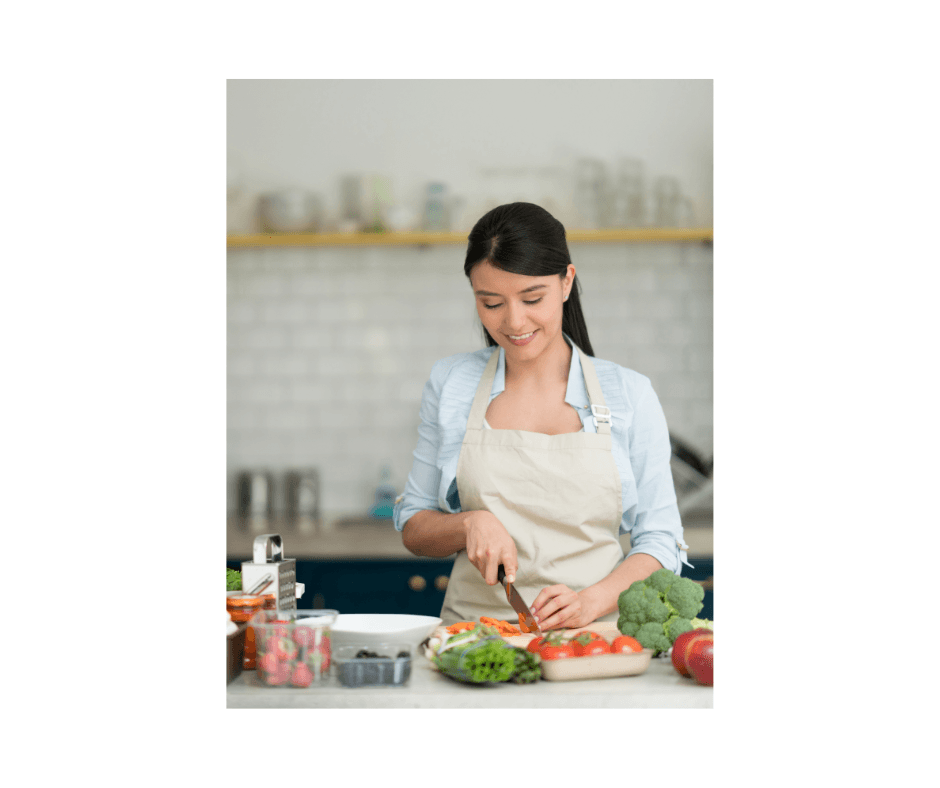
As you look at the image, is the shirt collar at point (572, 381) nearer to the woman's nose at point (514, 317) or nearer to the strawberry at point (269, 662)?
the woman's nose at point (514, 317)

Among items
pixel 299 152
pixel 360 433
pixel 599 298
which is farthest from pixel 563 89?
pixel 360 433

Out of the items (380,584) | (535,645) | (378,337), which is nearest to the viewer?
(535,645)

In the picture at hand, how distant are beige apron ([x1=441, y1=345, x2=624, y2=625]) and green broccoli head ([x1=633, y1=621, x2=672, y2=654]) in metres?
0.47

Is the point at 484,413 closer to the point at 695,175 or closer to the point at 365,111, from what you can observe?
the point at 365,111

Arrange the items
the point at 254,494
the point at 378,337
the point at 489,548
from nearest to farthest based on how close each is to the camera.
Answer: the point at 489,548, the point at 254,494, the point at 378,337

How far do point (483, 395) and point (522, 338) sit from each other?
0.61 feet

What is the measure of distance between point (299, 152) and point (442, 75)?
3.23ft

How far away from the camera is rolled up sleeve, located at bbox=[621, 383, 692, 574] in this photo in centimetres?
197

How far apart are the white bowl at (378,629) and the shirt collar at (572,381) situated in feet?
2.20

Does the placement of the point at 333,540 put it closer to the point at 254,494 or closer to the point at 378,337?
the point at 254,494

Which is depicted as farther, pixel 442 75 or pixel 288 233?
pixel 288 233

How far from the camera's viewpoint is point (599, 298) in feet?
10.7

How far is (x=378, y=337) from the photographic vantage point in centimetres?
332

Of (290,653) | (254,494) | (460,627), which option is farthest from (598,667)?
(254,494)
